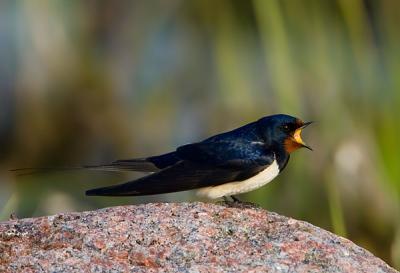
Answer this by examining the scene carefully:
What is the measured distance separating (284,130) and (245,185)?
253 mm

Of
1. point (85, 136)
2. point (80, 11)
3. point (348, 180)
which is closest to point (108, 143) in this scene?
point (85, 136)

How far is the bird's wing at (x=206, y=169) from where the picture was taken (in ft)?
11.4

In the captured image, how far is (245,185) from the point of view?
3477mm

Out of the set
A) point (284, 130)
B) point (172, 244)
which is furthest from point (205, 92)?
point (172, 244)

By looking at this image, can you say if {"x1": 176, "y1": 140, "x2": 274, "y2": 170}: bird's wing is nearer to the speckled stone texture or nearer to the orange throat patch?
the orange throat patch

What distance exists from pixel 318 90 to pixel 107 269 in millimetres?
2023

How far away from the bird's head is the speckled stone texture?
0.79 meters

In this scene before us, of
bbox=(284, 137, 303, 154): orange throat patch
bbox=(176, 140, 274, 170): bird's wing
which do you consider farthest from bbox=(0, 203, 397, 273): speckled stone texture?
bbox=(284, 137, 303, 154): orange throat patch

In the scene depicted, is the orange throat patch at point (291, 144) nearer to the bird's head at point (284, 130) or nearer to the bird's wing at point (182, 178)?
the bird's head at point (284, 130)

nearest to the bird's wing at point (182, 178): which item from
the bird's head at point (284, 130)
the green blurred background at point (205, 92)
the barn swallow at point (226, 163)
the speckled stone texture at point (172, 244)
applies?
the barn swallow at point (226, 163)

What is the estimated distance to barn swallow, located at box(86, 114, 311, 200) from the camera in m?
3.48

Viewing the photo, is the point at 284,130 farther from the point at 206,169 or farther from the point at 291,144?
the point at 206,169

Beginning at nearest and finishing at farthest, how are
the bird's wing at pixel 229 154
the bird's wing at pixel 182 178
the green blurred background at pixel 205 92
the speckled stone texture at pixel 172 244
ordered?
the speckled stone texture at pixel 172 244 < the bird's wing at pixel 182 178 < the bird's wing at pixel 229 154 < the green blurred background at pixel 205 92

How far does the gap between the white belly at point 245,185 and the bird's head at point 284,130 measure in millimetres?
100
